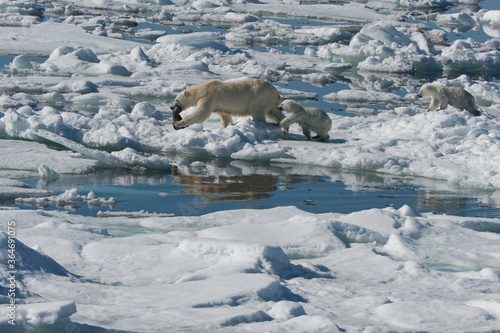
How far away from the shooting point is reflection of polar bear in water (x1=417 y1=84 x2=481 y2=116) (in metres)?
12.3

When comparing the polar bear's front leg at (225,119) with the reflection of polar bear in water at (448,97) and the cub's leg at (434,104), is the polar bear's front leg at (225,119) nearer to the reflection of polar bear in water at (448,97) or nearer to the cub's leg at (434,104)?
the reflection of polar bear in water at (448,97)

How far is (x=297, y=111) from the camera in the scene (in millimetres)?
10016

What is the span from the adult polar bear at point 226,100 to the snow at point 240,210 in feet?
0.67

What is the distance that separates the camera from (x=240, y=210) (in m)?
6.55

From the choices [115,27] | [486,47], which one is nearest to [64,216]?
[486,47]

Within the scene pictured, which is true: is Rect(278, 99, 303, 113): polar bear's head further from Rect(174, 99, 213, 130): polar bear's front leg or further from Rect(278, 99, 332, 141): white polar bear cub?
Rect(174, 99, 213, 130): polar bear's front leg

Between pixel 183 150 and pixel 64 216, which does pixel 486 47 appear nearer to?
pixel 183 150

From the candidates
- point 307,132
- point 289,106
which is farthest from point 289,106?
point 307,132

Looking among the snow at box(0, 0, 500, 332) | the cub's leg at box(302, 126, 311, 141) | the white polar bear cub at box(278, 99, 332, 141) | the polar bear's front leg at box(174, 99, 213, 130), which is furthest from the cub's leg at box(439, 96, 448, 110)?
the polar bear's front leg at box(174, 99, 213, 130)

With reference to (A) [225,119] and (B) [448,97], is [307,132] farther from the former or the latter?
(B) [448,97]

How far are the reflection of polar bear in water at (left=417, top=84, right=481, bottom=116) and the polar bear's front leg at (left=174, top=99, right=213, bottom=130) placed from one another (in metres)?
4.00

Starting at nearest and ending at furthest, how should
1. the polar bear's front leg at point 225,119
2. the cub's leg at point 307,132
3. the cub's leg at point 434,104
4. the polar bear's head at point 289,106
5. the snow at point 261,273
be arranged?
the snow at point 261,273
the polar bear's head at point 289,106
the cub's leg at point 307,132
the polar bear's front leg at point 225,119
the cub's leg at point 434,104

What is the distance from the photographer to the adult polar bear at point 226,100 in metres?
10.0

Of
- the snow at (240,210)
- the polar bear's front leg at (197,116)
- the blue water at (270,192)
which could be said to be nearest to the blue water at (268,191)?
the blue water at (270,192)
